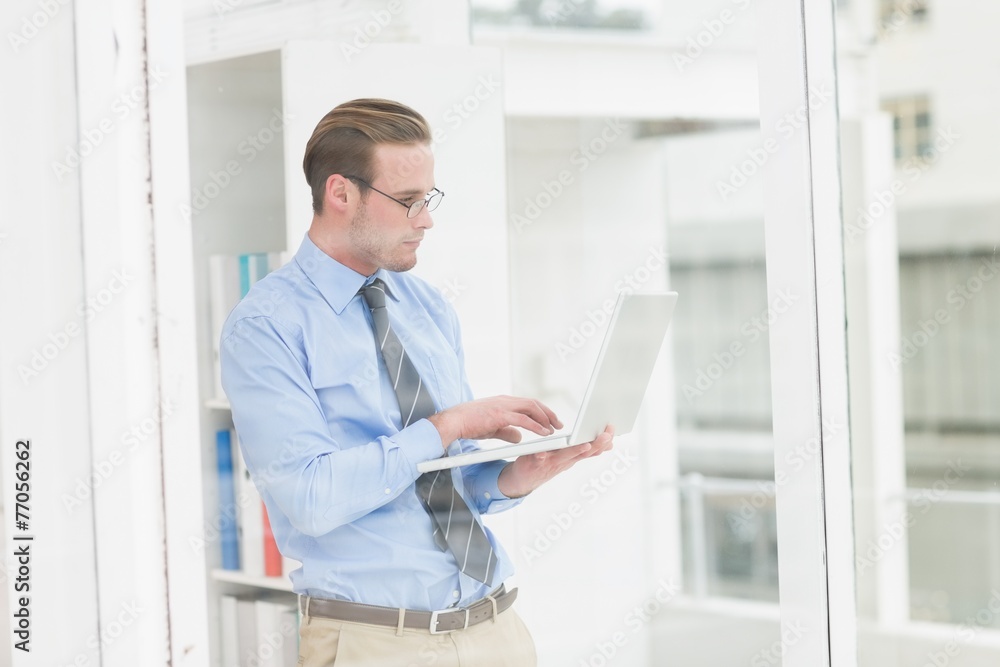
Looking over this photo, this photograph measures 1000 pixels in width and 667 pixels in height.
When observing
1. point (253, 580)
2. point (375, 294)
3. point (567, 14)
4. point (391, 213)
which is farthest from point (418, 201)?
point (253, 580)

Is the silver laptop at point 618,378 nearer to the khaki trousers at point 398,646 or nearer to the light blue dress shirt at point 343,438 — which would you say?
the light blue dress shirt at point 343,438

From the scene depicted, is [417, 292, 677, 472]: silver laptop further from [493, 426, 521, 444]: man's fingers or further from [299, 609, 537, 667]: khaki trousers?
[299, 609, 537, 667]: khaki trousers

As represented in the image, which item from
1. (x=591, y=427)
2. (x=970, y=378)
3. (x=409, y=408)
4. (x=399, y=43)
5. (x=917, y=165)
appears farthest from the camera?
(x=970, y=378)

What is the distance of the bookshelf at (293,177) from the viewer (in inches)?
62.4

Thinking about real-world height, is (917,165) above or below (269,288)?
above

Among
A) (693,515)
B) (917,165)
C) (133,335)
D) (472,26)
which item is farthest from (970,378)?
(133,335)

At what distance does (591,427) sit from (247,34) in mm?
994

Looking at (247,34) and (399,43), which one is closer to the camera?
(399,43)

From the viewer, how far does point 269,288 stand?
1545 mm

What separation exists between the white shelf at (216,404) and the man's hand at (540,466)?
597 mm

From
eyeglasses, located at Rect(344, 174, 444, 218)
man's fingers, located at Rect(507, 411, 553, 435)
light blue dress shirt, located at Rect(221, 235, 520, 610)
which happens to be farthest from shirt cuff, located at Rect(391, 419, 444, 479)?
eyeglasses, located at Rect(344, 174, 444, 218)

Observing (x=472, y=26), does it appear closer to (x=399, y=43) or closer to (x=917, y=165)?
(x=399, y=43)

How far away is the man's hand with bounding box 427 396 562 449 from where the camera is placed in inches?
56.8

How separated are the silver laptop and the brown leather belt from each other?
0.22 meters
